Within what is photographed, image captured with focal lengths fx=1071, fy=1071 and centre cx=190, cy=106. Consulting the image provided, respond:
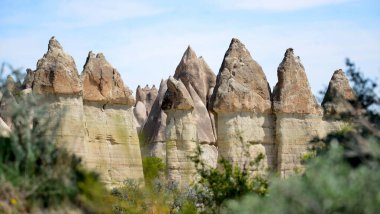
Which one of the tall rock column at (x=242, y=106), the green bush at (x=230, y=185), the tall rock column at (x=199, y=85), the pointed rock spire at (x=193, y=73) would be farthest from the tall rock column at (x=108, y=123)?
the green bush at (x=230, y=185)

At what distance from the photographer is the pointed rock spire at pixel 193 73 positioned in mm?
42281

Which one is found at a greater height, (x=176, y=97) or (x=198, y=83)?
(x=198, y=83)

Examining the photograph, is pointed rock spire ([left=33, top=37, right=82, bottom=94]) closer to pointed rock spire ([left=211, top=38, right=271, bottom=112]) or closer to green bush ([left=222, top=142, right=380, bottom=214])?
pointed rock spire ([left=211, top=38, right=271, bottom=112])

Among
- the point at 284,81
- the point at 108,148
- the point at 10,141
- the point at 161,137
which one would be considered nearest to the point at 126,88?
the point at 108,148

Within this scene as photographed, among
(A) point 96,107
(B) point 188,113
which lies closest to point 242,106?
(B) point 188,113

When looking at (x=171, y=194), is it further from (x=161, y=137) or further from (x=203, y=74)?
(x=203, y=74)

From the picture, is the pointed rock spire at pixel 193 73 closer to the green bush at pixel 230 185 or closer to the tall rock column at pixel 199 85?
the tall rock column at pixel 199 85

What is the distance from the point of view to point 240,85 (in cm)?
2944

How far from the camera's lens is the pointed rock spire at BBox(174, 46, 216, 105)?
4228 cm

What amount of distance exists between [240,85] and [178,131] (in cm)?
212

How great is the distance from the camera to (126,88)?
29.8m

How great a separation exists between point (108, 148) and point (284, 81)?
17.6 feet

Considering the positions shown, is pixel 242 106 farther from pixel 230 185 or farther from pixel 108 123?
pixel 230 185

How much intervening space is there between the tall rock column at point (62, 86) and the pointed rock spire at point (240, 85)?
12.5 ft
